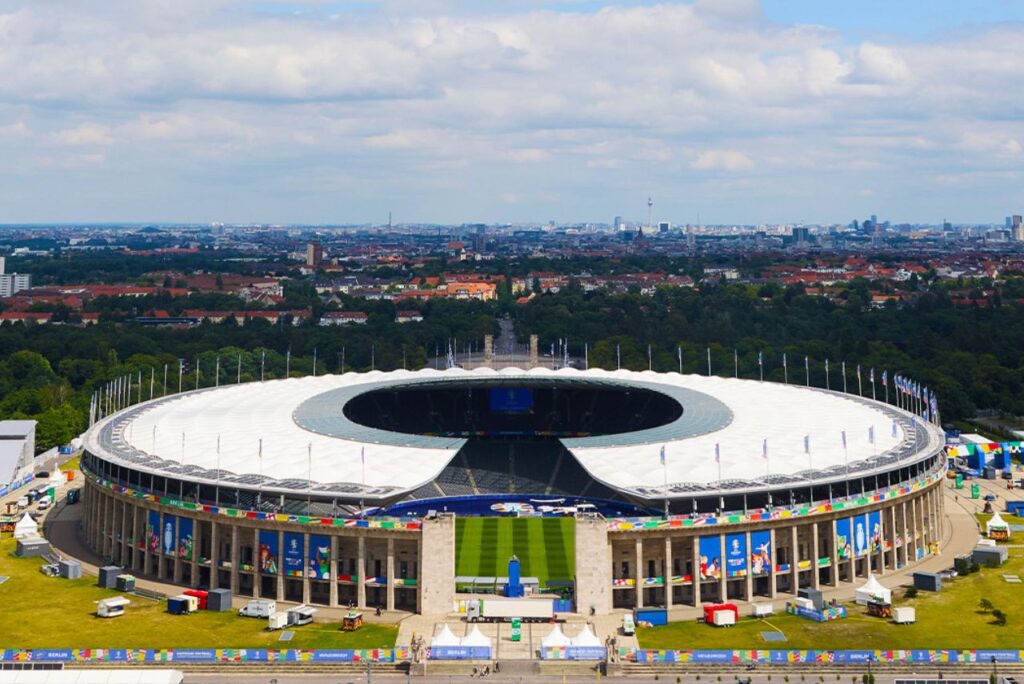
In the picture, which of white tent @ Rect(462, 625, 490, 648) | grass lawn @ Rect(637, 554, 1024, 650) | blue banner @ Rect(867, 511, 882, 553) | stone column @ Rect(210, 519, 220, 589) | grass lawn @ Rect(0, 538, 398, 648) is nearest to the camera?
white tent @ Rect(462, 625, 490, 648)

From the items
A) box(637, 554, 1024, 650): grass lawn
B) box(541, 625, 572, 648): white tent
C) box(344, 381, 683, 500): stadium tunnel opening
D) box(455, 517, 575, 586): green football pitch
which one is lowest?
box(637, 554, 1024, 650): grass lawn

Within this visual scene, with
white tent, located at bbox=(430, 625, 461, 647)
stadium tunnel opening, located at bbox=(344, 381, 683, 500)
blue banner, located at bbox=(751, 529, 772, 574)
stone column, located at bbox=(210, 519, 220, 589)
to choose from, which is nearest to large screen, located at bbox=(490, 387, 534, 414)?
stadium tunnel opening, located at bbox=(344, 381, 683, 500)

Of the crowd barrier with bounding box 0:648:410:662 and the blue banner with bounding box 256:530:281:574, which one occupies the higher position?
the blue banner with bounding box 256:530:281:574

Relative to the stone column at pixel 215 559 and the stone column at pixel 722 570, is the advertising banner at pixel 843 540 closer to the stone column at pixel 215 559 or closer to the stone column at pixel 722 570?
the stone column at pixel 722 570

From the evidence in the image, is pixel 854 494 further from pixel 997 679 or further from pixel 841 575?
pixel 997 679

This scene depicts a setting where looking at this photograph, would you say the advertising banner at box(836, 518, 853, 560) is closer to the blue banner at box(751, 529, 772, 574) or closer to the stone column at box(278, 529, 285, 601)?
the blue banner at box(751, 529, 772, 574)

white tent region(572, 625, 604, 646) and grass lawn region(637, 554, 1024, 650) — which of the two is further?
grass lawn region(637, 554, 1024, 650)
